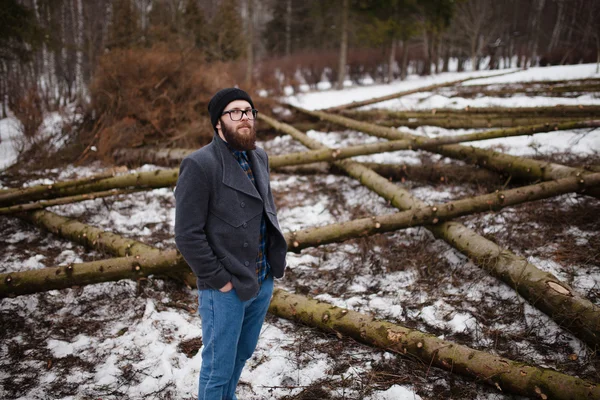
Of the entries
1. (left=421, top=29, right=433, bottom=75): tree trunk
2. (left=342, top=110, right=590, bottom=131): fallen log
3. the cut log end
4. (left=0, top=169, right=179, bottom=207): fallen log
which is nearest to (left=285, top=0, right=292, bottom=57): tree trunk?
(left=421, top=29, right=433, bottom=75): tree trunk

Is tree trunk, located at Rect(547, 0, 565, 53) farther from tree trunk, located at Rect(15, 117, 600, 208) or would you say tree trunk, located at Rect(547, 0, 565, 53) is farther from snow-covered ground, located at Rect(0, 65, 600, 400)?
snow-covered ground, located at Rect(0, 65, 600, 400)

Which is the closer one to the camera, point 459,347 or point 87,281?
point 459,347

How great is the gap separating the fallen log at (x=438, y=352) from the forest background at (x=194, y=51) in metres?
5.98

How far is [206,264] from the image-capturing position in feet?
5.96

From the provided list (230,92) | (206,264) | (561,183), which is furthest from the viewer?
(561,183)

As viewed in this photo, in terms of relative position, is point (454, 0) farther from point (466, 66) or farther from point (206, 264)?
point (206, 264)

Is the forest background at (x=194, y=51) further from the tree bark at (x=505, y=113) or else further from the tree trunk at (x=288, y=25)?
the tree bark at (x=505, y=113)

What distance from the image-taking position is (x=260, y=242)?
7.14ft

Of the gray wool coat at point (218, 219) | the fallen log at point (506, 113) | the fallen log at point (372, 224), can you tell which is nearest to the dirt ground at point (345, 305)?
the fallen log at point (372, 224)

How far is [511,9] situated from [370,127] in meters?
31.4

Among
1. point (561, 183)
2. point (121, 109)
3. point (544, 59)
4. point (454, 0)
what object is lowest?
point (561, 183)

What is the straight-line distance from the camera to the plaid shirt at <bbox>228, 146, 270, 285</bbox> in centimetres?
212

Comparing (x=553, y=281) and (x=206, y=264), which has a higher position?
(x=206, y=264)

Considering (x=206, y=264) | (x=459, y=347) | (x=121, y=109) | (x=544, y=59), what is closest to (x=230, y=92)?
(x=206, y=264)
